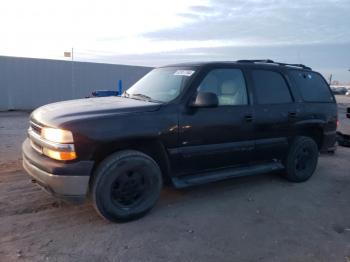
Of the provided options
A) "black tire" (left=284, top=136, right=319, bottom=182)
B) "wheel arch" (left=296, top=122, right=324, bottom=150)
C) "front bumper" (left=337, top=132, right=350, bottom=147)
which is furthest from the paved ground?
"front bumper" (left=337, top=132, right=350, bottom=147)

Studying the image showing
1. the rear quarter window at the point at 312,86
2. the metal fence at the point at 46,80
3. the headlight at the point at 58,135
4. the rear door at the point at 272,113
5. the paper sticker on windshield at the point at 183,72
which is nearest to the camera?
the headlight at the point at 58,135

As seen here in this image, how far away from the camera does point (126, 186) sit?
4250mm

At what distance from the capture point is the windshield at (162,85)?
4.78 meters

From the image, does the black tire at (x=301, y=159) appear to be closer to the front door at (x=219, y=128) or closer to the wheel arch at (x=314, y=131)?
the wheel arch at (x=314, y=131)

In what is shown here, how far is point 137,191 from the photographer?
14.3 feet

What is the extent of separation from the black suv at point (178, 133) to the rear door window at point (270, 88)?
0.05 feet

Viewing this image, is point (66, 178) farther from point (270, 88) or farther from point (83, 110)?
point (270, 88)

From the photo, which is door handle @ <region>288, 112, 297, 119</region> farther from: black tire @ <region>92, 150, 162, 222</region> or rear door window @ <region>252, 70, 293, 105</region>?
black tire @ <region>92, 150, 162, 222</region>

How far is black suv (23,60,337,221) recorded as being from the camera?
392 centimetres

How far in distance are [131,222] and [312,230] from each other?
2.14m

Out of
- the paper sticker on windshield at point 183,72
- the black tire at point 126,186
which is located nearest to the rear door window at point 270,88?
the paper sticker on windshield at point 183,72

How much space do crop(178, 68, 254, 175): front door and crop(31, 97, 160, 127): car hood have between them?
579 millimetres

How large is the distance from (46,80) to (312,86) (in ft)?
50.3

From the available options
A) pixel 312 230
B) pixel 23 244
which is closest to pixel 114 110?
pixel 23 244
